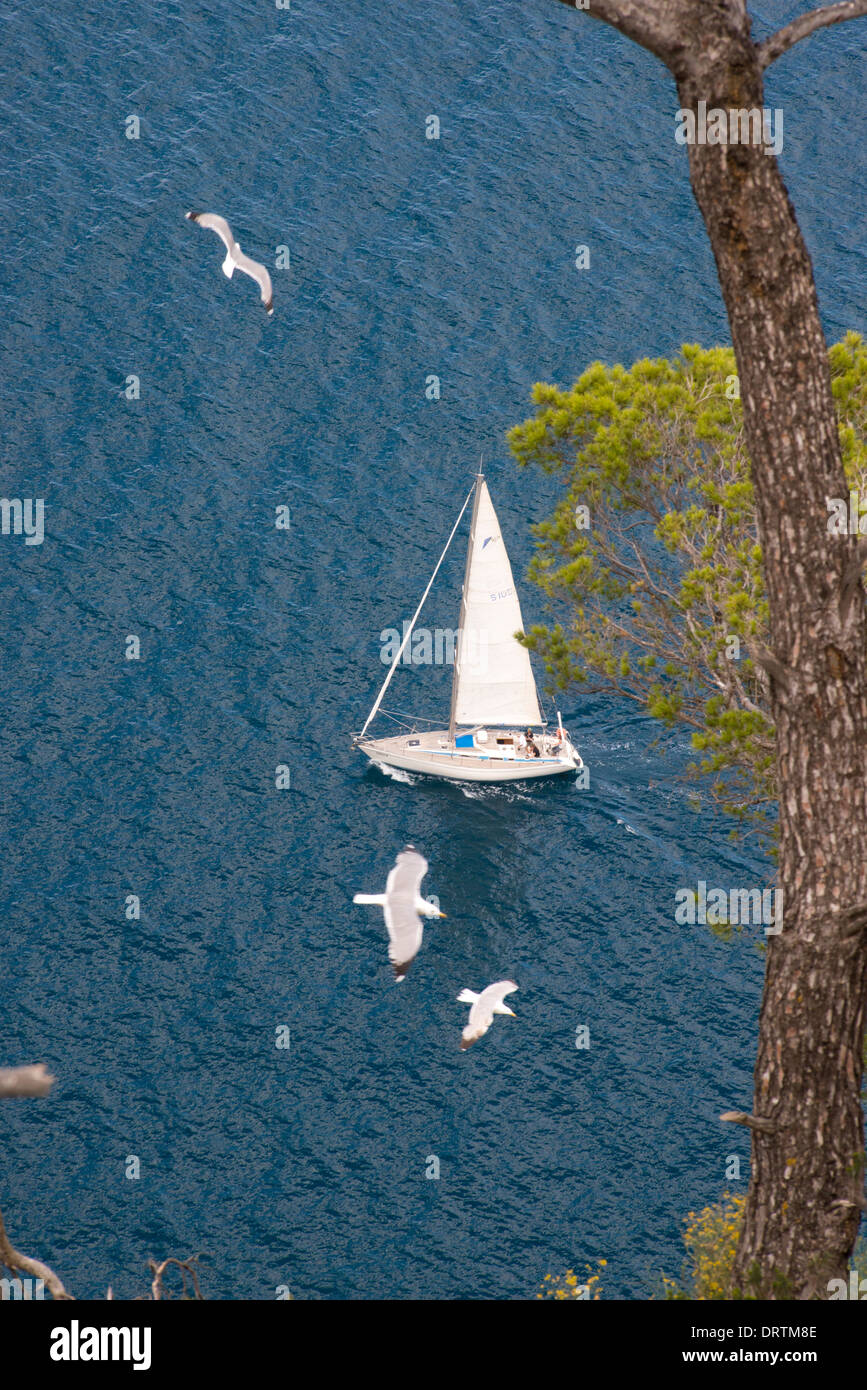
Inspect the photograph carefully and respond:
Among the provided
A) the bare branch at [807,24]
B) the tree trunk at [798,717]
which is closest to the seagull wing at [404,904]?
the tree trunk at [798,717]

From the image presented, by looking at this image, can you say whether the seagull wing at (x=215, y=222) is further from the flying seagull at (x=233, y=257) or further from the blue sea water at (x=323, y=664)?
the blue sea water at (x=323, y=664)

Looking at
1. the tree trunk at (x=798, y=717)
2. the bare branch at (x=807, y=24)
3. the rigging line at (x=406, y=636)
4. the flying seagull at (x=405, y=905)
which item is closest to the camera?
the bare branch at (x=807, y=24)

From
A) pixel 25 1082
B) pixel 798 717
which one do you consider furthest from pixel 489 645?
pixel 25 1082

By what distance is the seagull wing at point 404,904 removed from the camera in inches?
928

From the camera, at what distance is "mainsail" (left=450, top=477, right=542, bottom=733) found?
58.0 m

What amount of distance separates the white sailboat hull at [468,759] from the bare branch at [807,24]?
4402cm

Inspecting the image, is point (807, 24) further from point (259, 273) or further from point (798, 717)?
point (259, 273)

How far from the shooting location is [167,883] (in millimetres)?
52656

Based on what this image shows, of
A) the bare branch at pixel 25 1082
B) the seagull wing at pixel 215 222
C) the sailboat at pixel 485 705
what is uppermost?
the seagull wing at pixel 215 222

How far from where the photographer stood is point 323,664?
61.3 meters

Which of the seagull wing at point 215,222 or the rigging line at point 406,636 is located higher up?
the seagull wing at point 215,222

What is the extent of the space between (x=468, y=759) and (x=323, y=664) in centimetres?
712

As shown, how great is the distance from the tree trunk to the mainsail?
42.4 m

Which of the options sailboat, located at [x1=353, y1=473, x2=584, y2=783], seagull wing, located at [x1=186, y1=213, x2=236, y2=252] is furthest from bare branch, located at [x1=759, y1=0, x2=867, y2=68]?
sailboat, located at [x1=353, y1=473, x2=584, y2=783]
